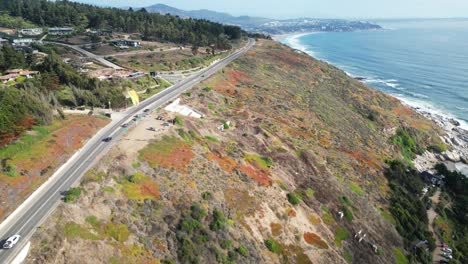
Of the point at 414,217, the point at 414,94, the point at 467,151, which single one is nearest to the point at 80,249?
the point at 414,217

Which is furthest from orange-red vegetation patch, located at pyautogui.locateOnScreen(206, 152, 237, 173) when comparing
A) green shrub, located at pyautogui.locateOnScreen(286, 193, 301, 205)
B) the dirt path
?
the dirt path

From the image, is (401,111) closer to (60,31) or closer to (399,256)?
(399,256)

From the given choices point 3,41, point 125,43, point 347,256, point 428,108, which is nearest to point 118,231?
point 347,256

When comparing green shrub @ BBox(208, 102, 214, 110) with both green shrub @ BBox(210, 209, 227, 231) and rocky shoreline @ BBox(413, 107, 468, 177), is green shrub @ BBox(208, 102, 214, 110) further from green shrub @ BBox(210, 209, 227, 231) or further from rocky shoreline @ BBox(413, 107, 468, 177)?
rocky shoreline @ BBox(413, 107, 468, 177)

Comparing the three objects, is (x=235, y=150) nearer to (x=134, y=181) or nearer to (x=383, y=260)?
(x=134, y=181)

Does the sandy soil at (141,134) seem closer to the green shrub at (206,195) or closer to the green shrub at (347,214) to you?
the green shrub at (206,195)

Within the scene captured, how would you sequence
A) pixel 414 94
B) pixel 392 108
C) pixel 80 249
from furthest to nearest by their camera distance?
pixel 414 94 → pixel 392 108 → pixel 80 249
